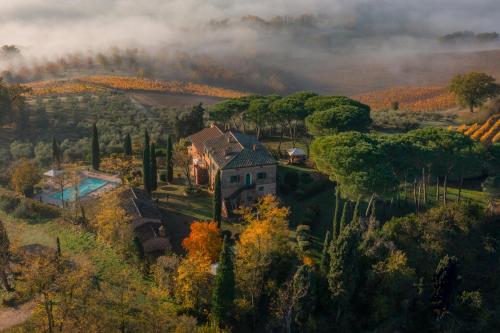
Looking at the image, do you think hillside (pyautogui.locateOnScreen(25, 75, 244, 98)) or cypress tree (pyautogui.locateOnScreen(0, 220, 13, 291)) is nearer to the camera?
cypress tree (pyautogui.locateOnScreen(0, 220, 13, 291))

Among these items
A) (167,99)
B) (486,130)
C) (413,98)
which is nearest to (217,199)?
(486,130)

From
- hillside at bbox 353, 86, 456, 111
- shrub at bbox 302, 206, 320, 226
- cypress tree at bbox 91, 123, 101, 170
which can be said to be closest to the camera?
shrub at bbox 302, 206, 320, 226

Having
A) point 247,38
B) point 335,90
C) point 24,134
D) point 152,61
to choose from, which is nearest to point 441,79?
point 335,90

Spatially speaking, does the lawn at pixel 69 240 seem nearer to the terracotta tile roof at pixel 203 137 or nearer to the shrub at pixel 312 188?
the terracotta tile roof at pixel 203 137

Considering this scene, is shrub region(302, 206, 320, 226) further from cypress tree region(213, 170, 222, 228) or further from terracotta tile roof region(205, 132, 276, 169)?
cypress tree region(213, 170, 222, 228)

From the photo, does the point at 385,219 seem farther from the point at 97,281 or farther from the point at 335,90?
the point at 335,90

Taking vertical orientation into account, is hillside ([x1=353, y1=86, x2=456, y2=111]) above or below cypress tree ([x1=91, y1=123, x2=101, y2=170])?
above

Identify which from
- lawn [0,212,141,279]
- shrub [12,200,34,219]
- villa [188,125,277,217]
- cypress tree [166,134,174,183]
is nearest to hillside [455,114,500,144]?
villa [188,125,277,217]
